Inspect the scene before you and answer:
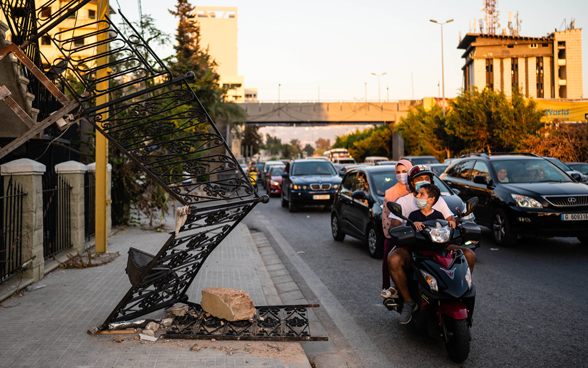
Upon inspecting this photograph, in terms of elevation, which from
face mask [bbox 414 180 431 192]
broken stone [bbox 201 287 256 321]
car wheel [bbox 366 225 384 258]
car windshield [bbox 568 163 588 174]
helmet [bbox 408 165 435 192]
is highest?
car windshield [bbox 568 163 588 174]

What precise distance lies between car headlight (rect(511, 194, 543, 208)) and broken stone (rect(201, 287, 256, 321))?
20.6 ft

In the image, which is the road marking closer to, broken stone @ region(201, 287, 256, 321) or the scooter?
the scooter

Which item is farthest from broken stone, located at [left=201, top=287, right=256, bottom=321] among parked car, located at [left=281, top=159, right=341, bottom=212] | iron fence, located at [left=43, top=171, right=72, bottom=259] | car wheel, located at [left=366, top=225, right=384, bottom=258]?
parked car, located at [left=281, top=159, right=341, bottom=212]

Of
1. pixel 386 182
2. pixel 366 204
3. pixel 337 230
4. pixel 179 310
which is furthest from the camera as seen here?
pixel 337 230

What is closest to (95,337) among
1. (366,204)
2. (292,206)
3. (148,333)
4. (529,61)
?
(148,333)

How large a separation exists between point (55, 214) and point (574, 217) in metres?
8.91

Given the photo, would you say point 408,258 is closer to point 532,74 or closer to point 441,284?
point 441,284

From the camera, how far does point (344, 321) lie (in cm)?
552

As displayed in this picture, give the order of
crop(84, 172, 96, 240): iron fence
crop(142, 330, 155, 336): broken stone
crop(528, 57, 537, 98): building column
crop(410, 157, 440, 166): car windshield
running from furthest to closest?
crop(528, 57, 537, 98): building column, crop(410, 157, 440, 166): car windshield, crop(84, 172, 96, 240): iron fence, crop(142, 330, 155, 336): broken stone

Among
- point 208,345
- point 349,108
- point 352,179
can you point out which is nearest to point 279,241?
point 352,179

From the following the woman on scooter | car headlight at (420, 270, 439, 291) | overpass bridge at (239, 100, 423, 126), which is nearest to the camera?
car headlight at (420, 270, 439, 291)

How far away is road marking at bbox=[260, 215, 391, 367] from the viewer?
446 cm

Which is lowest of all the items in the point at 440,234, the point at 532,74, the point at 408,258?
the point at 408,258

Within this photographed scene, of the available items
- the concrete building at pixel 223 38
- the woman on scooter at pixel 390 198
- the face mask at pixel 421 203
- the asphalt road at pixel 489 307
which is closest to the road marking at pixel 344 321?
the asphalt road at pixel 489 307
